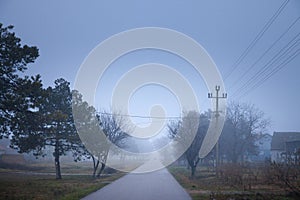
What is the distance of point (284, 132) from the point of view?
8750 centimetres

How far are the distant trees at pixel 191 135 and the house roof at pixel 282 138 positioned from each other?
144 ft

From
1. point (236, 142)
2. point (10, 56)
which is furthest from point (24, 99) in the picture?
point (236, 142)

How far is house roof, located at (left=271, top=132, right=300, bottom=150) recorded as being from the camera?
79.6 metres

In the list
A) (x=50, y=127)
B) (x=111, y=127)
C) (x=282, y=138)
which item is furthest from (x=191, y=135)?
(x=282, y=138)

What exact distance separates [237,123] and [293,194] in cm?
4479

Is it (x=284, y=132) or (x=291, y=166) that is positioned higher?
(x=284, y=132)

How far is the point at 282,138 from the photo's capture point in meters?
82.8

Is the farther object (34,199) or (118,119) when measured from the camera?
(118,119)

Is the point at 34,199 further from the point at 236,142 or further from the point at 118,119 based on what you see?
the point at 236,142

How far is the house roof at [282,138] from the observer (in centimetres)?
7956

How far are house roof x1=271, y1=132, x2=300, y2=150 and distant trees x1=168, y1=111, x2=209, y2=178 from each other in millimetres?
43951

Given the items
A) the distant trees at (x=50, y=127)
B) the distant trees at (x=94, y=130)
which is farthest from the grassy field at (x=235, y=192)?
the distant trees at (x=94, y=130)

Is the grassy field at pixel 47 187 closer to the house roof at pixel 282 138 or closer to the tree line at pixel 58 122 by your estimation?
the tree line at pixel 58 122

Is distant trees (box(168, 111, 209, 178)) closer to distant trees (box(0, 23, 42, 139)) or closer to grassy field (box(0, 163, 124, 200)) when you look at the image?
grassy field (box(0, 163, 124, 200))
